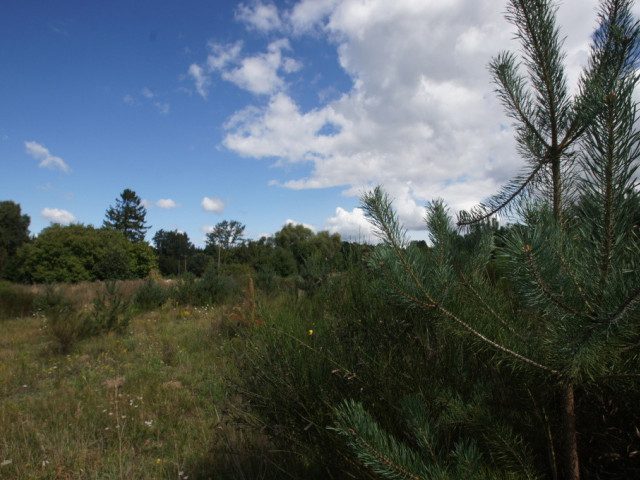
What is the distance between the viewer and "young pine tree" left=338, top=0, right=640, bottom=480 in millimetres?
789

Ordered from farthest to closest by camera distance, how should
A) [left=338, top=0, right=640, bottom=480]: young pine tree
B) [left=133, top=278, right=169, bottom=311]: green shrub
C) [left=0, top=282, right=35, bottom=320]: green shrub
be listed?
1. [left=133, top=278, right=169, bottom=311]: green shrub
2. [left=0, top=282, right=35, bottom=320]: green shrub
3. [left=338, top=0, right=640, bottom=480]: young pine tree

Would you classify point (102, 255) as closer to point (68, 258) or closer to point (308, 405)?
point (68, 258)

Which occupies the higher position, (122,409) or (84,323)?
(84,323)

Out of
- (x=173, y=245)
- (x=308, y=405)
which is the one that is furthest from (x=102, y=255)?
(x=173, y=245)

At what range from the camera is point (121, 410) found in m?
4.21

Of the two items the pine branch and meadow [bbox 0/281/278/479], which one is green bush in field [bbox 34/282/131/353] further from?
the pine branch

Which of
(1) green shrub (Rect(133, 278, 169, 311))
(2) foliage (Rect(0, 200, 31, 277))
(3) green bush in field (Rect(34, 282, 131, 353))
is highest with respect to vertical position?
(2) foliage (Rect(0, 200, 31, 277))

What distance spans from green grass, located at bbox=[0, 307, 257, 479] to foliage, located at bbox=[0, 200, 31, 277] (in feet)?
168

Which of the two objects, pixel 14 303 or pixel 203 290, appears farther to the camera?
pixel 203 290

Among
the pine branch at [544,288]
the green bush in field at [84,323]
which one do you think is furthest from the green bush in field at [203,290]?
the pine branch at [544,288]

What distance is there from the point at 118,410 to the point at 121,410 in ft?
0.20

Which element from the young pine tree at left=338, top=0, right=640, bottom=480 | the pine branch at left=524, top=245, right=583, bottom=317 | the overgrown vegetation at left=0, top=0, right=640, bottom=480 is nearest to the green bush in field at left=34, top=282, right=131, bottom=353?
Result: the overgrown vegetation at left=0, top=0, right=640, bottom=480

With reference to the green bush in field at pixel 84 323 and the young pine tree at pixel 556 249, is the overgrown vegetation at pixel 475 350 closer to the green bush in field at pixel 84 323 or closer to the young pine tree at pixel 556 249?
the young pine tree at pixel 556 249

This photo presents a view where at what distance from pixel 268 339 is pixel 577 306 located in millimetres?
1943
